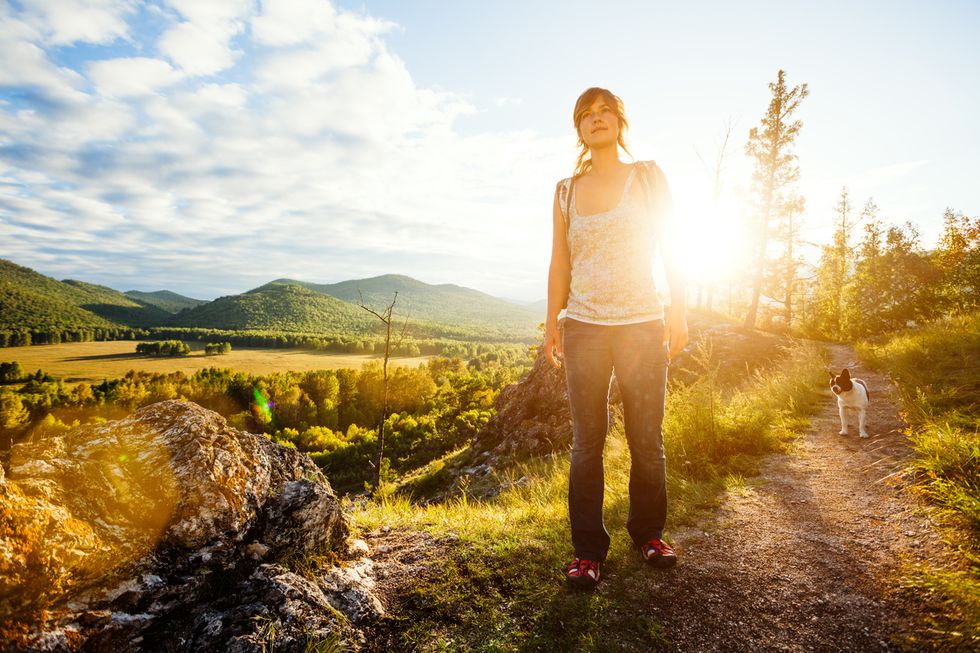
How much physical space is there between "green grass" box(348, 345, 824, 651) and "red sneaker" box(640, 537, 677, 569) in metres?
0.09

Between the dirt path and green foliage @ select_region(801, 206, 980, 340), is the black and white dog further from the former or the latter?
green foliage @ select_region(801, 206, 980, 340)

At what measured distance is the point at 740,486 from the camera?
4082 millimetres

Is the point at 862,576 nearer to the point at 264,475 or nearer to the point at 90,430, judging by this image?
the point at 264,475

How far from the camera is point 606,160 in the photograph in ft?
9.11

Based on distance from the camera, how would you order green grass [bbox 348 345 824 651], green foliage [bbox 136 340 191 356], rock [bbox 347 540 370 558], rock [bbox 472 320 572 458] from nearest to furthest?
1. green grass [bbox 348 345 824 651]
2. rock [bbox 347 540 370 558]
3. rock [bbox 472 320 572 458]
4. green foliage [bbox 136 340 191 356]

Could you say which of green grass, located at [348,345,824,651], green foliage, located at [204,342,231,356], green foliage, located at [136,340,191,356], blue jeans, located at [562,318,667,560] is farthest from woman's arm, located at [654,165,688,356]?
green foliage, located at [136,340,191,356]

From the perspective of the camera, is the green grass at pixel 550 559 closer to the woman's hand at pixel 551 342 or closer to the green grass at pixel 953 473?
the green grass at pixel 953 473

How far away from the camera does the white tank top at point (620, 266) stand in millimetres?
2602

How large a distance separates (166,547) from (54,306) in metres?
193

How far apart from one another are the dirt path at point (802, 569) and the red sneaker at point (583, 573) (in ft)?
0.98

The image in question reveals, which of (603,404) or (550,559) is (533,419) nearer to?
(550,559)

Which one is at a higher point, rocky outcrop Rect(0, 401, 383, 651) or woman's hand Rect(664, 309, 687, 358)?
woman's hand Rect(664, 309, 687, 358)

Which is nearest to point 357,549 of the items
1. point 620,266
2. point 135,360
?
point 620,266

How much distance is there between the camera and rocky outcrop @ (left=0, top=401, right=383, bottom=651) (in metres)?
1.82
